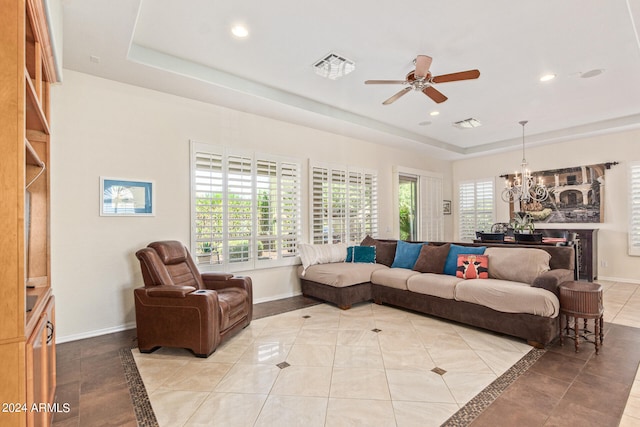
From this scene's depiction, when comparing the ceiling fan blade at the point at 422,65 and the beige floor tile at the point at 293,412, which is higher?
the ceiling fan blade at the point at 422,65

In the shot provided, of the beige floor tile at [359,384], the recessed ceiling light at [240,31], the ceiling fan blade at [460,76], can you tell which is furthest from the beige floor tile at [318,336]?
the recessed ceiling light at [240,31]

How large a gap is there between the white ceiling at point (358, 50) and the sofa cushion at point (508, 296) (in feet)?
8.25

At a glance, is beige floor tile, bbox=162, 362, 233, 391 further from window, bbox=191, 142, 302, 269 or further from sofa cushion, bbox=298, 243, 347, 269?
sofa cushion, bbox=298, 243, 347, 269

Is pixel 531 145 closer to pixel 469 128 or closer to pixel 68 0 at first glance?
pixel 469 128

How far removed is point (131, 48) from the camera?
3.18 m

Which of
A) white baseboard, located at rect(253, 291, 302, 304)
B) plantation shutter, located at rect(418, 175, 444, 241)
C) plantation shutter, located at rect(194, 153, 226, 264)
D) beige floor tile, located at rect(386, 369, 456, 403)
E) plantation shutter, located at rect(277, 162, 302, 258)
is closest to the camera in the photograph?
beige floor tile, located at rect(386, 369, 456, 403)

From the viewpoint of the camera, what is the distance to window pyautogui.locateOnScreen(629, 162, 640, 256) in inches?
228

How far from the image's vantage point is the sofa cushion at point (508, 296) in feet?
10.0

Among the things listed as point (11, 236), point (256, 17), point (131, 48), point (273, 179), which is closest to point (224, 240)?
point (273, 179)

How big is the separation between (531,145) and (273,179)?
19.1 feet

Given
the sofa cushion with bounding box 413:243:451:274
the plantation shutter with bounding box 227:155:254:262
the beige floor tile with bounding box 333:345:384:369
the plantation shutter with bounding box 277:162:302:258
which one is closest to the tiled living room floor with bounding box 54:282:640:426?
the beige floor tile with bounding box 333:345:384:369

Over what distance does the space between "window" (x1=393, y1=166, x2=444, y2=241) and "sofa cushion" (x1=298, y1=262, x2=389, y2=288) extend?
108 inches

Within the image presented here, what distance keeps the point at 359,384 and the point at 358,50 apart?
3176mm

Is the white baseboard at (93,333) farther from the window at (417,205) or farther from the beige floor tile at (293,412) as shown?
the window at (417,205)
